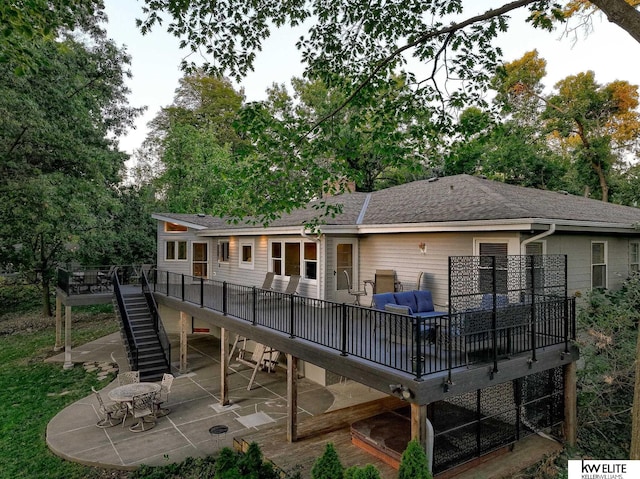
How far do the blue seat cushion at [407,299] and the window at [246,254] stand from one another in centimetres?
766

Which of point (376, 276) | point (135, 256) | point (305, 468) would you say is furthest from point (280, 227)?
point (135, 256)

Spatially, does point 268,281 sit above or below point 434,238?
below

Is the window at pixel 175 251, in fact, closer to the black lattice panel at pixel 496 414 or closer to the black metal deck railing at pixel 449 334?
the black metal deck railing at pixel 449 334

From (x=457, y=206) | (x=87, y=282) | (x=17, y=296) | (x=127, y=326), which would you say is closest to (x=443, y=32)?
(x=457, y=206)

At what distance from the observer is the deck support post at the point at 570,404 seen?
24.6 feet

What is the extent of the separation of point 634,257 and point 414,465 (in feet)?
34.5

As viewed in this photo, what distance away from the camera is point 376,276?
35.4ft

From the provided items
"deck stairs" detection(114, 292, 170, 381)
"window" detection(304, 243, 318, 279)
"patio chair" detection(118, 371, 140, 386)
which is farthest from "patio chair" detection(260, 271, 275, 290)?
"patio chair" detection(118, 371, 140, 386)

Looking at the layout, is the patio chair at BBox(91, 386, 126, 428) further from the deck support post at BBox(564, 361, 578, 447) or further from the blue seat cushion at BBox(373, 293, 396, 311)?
the deck support post at BBox(564, 361, 578, 447)

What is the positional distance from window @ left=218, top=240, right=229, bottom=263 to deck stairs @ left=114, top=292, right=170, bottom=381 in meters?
3.63

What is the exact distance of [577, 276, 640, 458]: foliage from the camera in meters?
7.64

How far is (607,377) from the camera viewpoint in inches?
297

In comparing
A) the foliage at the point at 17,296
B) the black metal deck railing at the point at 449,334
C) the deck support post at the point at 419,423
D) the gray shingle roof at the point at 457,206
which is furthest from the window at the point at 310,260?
the foliage at the point at 17,296

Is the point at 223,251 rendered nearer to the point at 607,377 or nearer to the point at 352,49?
the point at 352,49
